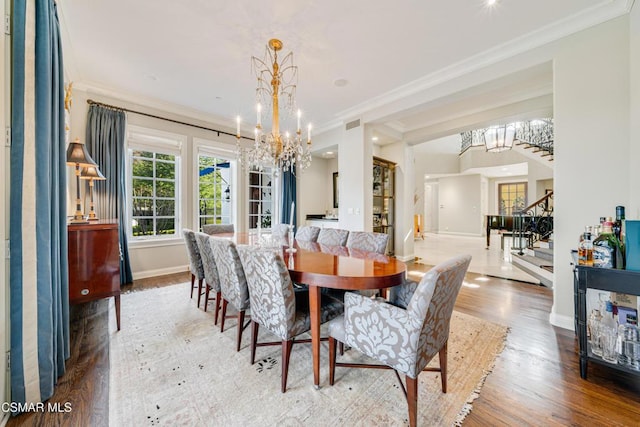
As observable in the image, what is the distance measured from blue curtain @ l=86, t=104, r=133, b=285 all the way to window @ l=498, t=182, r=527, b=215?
12.7 meters

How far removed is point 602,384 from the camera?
1.61 m

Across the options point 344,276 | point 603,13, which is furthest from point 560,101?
point 344,276

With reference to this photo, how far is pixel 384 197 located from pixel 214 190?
12.3ft

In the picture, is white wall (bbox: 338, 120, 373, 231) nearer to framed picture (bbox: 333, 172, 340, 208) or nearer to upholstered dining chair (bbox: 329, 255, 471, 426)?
framed picture (bbox: 333, 172, 340, 208)

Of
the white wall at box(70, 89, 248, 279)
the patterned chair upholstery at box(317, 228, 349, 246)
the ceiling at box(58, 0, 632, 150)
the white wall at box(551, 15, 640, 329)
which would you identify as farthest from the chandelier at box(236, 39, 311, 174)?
the white wall at box(551, 15, 640, 329)

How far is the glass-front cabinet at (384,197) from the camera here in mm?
5371

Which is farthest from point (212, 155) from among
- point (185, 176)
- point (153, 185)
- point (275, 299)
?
point (275, 299)

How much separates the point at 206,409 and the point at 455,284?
5.30 feet

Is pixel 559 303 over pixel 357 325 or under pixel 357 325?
under

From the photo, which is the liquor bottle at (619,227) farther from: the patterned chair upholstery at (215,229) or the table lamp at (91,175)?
the table lamp at (91,175)

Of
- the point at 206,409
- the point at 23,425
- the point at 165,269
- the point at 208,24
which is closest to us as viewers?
the point at 23,425

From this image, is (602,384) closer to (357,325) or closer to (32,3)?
(357,325)

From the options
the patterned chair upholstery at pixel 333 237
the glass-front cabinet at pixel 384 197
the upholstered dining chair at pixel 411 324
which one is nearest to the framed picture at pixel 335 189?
the glass-front cabinet at pixel 384 197

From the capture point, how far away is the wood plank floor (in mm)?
1355
